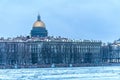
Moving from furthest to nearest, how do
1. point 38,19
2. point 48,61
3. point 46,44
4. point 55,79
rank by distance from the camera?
point 38,19
point 46,44
point 48,61
point 55,79

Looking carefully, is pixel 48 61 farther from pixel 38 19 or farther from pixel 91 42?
pixel 38 19

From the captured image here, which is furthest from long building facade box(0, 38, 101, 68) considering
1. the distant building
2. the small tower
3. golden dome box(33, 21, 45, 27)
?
the small tower

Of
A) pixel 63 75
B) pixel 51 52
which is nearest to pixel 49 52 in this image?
pixel 51 52

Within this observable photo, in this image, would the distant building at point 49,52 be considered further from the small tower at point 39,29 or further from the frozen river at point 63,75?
the frozen river at point 63,75

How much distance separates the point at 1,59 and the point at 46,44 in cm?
1024

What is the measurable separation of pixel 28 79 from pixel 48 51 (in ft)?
209

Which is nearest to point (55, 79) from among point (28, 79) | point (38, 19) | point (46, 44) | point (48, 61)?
point (28, 79)

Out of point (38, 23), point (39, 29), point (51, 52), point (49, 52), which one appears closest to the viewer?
point (51, 52)

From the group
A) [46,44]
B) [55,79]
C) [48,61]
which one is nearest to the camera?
[55,79]

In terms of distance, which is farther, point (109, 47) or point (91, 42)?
point (109, 47)

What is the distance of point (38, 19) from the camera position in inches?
5217

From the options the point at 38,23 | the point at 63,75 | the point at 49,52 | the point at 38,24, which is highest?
the point at 38,23

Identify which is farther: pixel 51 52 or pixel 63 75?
pixel 51 52

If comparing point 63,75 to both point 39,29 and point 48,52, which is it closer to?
point 48,52
